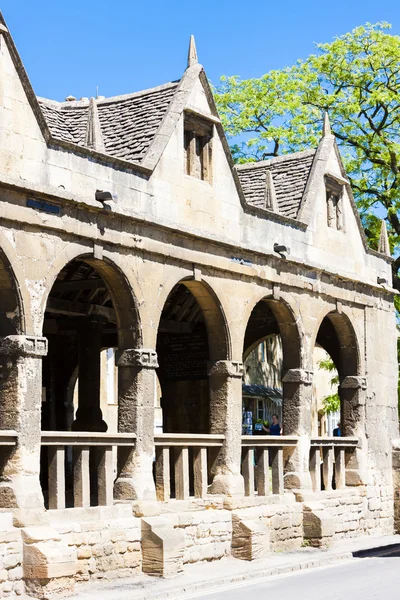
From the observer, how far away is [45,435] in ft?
45.1

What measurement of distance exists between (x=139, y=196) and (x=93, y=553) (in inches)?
194

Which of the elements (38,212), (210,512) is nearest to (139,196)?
(38,212)

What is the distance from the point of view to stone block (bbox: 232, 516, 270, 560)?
1683 cm

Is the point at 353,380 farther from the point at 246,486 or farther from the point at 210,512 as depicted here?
the point at 210,512

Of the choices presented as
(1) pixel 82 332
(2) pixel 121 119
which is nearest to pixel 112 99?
(2) pixel 121 119

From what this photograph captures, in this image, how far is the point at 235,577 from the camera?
15.3 meters

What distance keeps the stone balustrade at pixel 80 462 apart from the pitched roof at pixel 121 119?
4003mm

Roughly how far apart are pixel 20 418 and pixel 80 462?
1471mm

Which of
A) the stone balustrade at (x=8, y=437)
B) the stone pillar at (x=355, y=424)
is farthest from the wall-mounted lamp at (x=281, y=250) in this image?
the stone balustrade at (x=8, y=437)

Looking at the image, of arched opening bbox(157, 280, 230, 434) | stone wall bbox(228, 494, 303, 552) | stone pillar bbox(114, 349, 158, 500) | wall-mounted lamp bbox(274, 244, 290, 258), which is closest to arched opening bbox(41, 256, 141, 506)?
stone pillar bbox(114, 349, 158, 500)

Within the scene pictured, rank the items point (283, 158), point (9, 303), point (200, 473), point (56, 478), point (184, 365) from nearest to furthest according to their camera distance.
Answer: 1. point (9, 303)
2. point (56, 478)
3. point (200, 473)
4. point (184, 365)
5. point (283, 158)

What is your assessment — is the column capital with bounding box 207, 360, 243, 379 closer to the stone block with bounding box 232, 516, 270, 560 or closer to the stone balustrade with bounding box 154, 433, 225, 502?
the stone balustrade with bounding box 154, 433, 225, 502

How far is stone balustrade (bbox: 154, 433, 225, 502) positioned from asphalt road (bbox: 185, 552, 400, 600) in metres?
1.87

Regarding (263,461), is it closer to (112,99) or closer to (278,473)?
(278,473)
